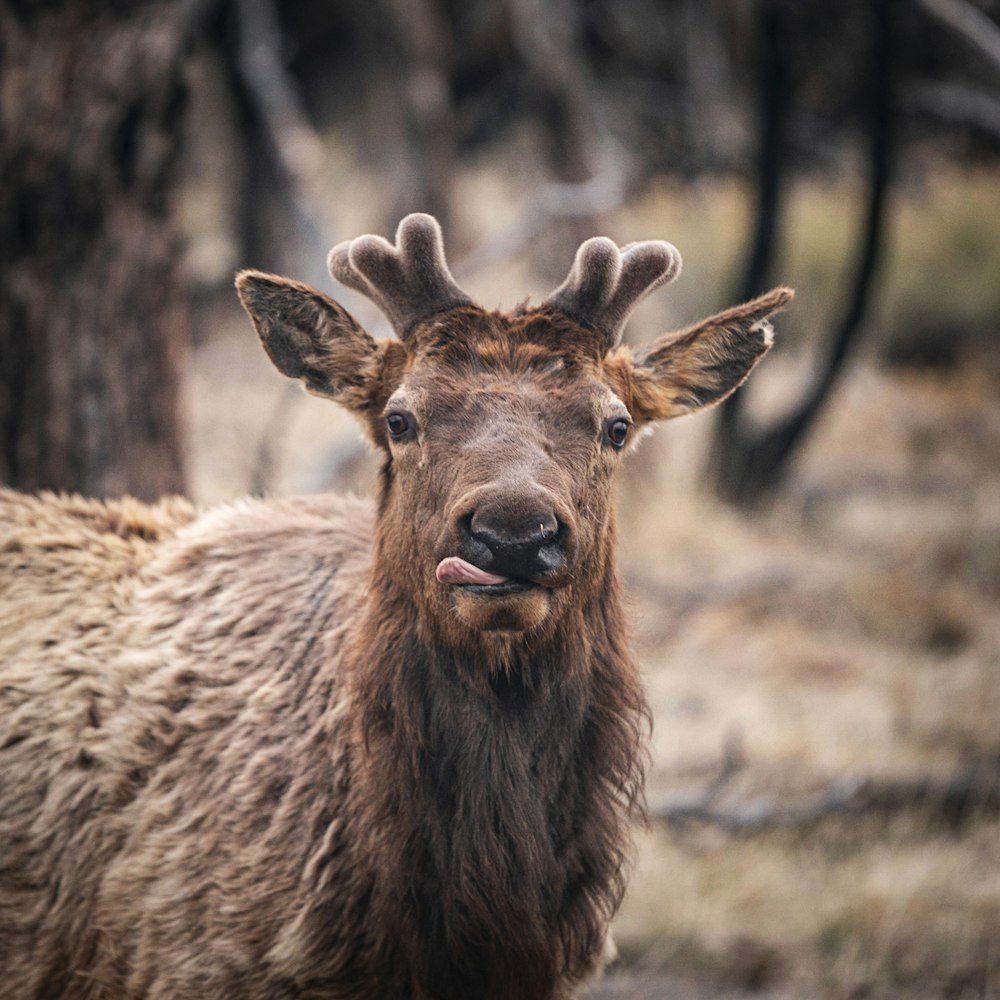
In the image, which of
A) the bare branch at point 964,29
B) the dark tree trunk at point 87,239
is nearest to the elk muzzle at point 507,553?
the dark tree trunk at point 87,239

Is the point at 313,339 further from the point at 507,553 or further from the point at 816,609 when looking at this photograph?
the point at 816,609

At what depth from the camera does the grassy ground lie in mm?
5035

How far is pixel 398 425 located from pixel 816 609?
5.46 m

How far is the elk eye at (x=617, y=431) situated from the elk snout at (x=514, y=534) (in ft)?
1.84

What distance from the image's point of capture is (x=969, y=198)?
564 inches

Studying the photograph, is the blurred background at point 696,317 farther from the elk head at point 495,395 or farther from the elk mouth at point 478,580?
the elk mouth at point 478,580

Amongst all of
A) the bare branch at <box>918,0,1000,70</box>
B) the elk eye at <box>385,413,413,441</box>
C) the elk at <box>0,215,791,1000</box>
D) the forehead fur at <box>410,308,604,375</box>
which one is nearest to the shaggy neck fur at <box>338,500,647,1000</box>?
the elk at <box>0,215,791,1000</box>

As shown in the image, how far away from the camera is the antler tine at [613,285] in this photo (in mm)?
3379

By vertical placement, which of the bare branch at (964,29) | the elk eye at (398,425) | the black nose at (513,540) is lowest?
the black nose at (513,540)

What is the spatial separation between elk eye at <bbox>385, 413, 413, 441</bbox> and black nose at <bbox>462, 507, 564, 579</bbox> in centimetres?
54

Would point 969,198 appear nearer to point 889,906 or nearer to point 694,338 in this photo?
point 889,906

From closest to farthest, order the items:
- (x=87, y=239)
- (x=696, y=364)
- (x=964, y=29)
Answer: (x=696, y=364), (x=87, y=239), (x=964, y=29)

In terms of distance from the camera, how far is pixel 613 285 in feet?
11.2

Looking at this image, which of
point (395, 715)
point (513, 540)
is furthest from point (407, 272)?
point (395, 715)
